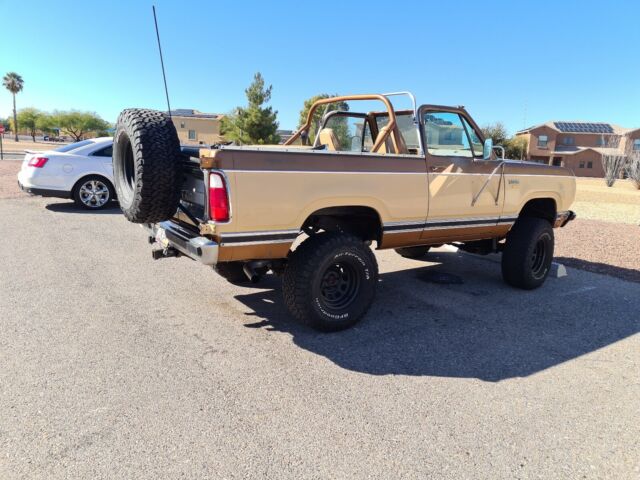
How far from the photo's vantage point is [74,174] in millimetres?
10062

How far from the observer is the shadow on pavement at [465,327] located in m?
3.78

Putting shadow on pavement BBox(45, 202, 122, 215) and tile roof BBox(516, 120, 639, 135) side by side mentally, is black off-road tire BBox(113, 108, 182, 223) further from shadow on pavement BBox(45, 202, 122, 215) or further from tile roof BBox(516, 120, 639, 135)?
tile roof BBox(516, 120, 639, 135)

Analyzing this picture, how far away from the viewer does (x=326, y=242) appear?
13.4 feet

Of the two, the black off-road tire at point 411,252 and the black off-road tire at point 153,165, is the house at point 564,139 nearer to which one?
the black off-road tire at point 411,252

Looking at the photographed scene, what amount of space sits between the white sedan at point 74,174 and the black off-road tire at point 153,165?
6.94 meters

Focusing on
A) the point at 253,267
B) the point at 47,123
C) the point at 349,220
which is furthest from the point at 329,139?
the point at 47,123

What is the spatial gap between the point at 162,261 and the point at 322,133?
8.83ft

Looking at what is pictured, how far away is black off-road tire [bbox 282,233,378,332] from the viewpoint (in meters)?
4.03

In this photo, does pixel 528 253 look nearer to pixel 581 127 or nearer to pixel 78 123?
pixel 581 127

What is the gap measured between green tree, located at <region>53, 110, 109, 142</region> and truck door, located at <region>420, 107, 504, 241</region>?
4166 inches

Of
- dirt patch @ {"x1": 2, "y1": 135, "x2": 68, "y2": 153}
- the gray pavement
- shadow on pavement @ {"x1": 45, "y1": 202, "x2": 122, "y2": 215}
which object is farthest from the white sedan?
dirt patch @ {"x1": 2, "y1": 135, "x2": 68, "y2": 153}

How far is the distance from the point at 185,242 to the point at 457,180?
2.76 meters

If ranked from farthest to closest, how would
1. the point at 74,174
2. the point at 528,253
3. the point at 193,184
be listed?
the point at 74,174 < the point at 528,253 < the point at 193,184

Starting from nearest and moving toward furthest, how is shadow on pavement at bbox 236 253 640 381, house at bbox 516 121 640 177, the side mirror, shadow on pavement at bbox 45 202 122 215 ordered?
shadow on pavement at bbox 236 253 640 381 < the side mirror < shadow on pavement at bbox 45 202 122 215 < house at bbox 516 121 640 177
